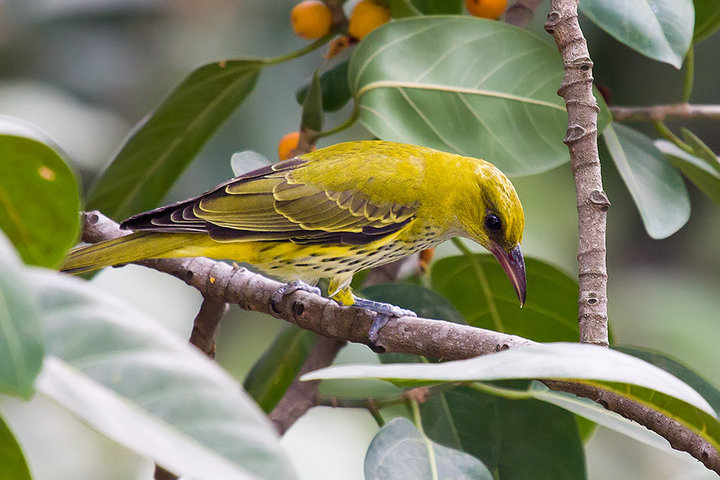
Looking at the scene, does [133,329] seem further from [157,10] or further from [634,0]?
[157,10]

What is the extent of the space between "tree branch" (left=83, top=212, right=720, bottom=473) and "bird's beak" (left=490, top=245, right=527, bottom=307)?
51cm

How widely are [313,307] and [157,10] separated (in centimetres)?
320

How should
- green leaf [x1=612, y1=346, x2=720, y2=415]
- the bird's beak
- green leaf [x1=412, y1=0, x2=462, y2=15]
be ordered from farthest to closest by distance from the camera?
green leaf [x1=412, y1=0, x2=462, y2=15] → the bird's beak → green leaf [x1=612, y1=346, x2=720, y2=415]

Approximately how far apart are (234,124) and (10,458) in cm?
312

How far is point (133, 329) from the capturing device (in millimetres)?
941

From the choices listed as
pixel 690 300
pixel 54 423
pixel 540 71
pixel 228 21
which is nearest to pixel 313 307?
pixel 540 71

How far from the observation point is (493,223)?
2.36 meters

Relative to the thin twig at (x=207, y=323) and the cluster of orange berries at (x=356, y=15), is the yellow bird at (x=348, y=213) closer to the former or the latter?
the thin twig at (x=207, y=323)

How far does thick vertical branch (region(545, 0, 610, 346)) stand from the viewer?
1497mm

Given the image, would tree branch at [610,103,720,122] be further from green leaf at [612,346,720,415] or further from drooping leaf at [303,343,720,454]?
drooping leaf at [303,343,720,454]

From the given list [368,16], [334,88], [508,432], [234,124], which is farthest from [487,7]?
[234,124]

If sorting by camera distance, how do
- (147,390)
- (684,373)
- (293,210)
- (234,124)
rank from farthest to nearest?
(234,124) → (293,210) → (684,373) → (147,390)

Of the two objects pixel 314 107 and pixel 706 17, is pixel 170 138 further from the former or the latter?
pixel 706 17

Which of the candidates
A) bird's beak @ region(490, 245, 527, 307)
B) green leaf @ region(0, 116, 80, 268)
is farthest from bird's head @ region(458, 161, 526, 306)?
green leaf @ region(0, 116, 80, 268)
